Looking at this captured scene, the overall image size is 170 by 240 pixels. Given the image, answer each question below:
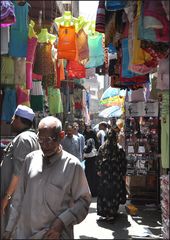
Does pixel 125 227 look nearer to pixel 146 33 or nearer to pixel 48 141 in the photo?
pixel 146 33

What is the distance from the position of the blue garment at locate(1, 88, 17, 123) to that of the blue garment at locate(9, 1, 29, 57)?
0.79 meters

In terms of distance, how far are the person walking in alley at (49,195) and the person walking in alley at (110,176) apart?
4412mm

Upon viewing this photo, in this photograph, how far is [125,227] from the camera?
7.08 meters


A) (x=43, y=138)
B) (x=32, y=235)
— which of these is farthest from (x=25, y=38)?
(x=32, y=235)

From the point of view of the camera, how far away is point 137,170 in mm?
8914

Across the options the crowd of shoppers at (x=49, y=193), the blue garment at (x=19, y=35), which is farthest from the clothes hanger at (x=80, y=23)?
the crowd of shoppers at (x=49, y=193)

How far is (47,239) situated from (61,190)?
0.36 metres

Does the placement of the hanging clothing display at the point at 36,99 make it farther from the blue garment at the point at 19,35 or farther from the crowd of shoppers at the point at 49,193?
the crowd of shoppers at the point at 49,193

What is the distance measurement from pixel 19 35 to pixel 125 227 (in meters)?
3.78

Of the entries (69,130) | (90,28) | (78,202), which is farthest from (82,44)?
(78,202)

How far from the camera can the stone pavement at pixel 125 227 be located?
6.49m

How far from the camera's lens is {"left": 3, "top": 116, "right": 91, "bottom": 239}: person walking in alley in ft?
9.47

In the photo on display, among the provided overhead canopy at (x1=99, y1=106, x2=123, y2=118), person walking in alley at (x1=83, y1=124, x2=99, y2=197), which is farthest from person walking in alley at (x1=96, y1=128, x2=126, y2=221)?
overhead canopy at (x1=99, y1=106, x2=123, y2=118)

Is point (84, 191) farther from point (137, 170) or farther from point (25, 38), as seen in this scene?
point (137, 170)
